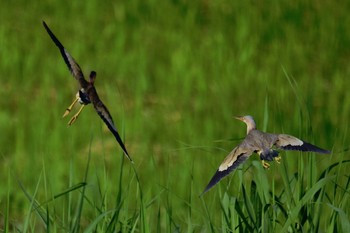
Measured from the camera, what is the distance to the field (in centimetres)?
747

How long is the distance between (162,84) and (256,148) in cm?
633

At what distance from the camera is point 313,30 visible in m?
10.8

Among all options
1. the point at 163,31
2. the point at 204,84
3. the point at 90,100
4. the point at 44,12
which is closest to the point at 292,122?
the point at 204,84

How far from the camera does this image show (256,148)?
113 inches

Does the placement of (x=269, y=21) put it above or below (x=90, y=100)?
above

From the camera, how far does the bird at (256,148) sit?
283 cm

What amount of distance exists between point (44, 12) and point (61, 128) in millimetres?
3026

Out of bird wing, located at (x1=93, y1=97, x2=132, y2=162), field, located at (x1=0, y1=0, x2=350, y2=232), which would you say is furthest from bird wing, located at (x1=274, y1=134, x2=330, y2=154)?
field, located at (x1=0, y1=0, x2=350, y2=232)

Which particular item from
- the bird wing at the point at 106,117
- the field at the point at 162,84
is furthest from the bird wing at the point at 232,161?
the field at the point at 162,84

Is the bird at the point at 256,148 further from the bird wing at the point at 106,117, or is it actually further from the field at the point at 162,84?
the field at the point at 162,84

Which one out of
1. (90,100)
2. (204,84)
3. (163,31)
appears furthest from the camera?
(163,31)

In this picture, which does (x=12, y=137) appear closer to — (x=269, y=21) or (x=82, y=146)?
(x=82, y=146)

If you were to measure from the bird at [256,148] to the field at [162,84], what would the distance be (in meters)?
2.99

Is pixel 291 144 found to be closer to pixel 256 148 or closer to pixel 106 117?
pixel 256 148
